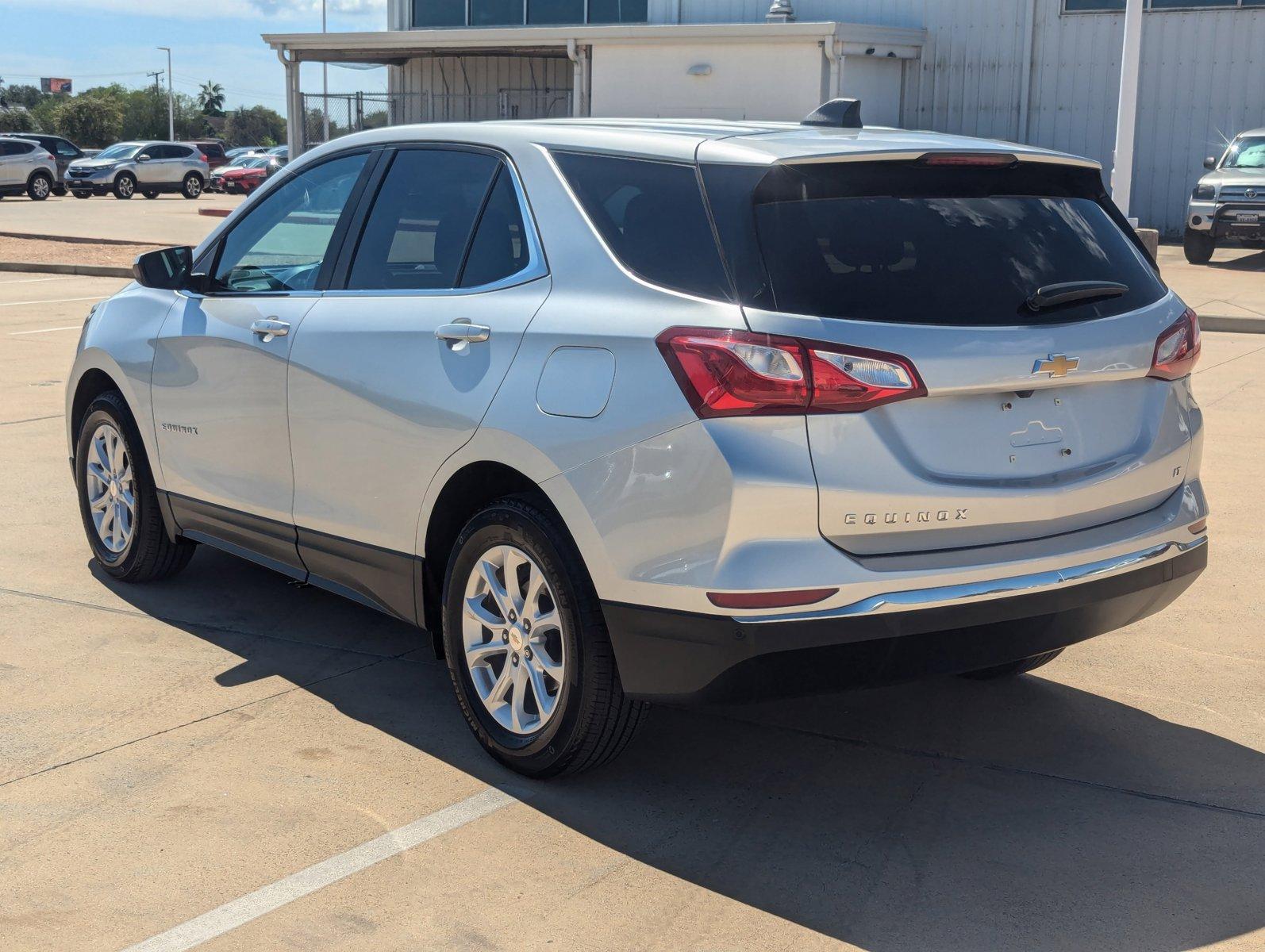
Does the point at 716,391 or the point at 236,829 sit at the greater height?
the point at 716,391

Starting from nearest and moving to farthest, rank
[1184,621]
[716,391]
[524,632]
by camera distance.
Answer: [716,391], [524,632], [1184,621]

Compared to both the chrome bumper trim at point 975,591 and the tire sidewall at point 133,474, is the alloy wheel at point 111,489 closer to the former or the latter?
the tire sidewall at point 133,474

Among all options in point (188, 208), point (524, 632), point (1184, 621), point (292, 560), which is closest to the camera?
point (524, 632)

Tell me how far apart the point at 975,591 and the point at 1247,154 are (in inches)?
832

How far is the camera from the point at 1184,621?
557 cm

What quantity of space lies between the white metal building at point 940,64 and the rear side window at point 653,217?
24.3 m

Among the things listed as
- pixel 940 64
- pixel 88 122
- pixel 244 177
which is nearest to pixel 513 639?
pixel 940 64

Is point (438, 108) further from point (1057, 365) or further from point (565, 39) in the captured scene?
point (1057, 365)

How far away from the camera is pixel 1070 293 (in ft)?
12.5

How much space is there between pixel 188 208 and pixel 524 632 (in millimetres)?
37074

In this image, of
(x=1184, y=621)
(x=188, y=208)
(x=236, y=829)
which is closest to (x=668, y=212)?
(x=236, y=829)

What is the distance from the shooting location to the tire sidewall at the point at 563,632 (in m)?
3.84

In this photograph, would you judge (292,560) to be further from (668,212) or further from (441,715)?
(668,212)

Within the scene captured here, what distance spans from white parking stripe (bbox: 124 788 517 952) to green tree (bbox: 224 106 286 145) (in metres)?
135
